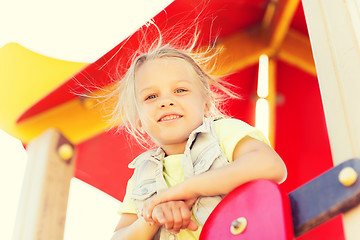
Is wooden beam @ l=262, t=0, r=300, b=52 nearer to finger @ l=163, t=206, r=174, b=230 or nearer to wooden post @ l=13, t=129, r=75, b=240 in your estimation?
wooden post @ l=13, t=129, r=75, b=240

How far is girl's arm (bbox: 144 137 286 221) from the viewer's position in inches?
17.4

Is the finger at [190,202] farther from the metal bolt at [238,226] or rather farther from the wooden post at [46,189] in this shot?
the wooden post at [46,189]

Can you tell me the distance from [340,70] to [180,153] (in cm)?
23

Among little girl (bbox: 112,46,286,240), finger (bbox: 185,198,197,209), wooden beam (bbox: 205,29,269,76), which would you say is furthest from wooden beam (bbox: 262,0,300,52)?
finger (bbox: 185,198,197,209)

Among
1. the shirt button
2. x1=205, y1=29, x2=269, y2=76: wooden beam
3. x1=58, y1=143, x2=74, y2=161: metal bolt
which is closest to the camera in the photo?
the shirt button

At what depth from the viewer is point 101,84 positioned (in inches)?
32.8

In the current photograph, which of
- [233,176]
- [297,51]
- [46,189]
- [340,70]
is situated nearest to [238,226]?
[233,176]

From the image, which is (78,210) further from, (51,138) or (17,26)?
(17,26)

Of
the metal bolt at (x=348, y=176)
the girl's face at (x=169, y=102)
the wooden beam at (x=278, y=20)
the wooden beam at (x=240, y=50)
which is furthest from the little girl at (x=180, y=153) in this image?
the wooden beam at (x=278, y=20)

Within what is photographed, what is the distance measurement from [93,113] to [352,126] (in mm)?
588

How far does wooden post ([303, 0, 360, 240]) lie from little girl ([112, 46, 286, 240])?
0.08 m

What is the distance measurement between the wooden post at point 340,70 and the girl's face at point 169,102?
175 millimetres

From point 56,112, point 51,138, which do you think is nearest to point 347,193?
point 51,138

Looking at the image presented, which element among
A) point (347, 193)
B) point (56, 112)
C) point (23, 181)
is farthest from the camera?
point (56, 112)
